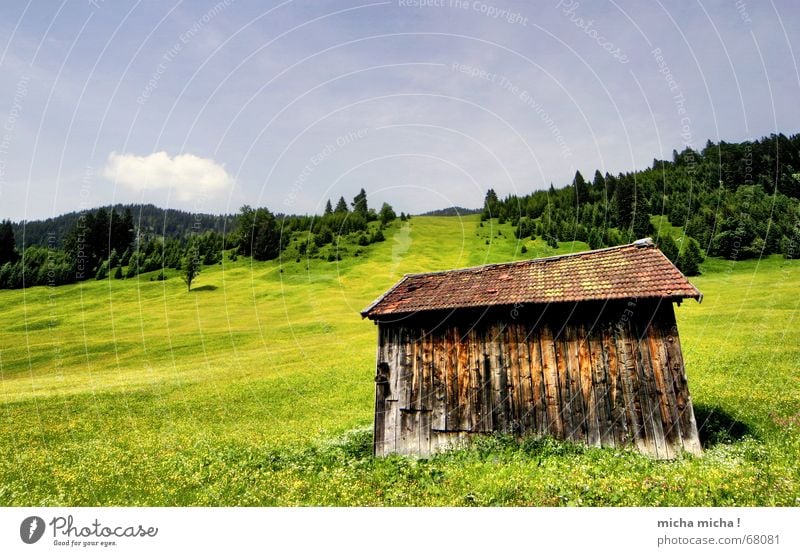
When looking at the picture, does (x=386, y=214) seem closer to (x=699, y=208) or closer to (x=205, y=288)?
(x=205, y=288)

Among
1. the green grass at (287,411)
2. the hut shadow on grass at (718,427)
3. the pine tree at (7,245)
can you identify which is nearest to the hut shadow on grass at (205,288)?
the green grass at (287,411)

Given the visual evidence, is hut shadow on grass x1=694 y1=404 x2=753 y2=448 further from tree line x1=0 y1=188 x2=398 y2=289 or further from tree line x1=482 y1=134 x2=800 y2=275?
tree line x1=0 y1=188 x2=398 y2=289

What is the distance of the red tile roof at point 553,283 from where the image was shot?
1187 centimetres

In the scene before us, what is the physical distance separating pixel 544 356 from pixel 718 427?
5991 millimetres

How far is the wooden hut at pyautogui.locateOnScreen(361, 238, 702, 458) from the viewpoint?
1143 centimetres

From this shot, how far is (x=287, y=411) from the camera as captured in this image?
947 inches

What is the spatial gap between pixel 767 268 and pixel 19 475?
66.5m
